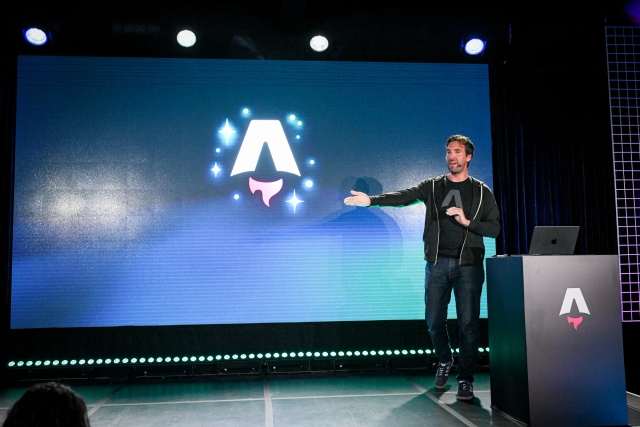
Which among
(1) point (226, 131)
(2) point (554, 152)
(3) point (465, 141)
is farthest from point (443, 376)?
(1) point (226, 131)

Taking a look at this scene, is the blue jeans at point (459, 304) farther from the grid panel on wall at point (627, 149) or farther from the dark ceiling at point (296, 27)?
the dark ceiling at point (296, 27)

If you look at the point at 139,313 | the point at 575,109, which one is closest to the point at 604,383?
the point at 575,109

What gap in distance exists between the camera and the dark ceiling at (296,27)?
167 inches

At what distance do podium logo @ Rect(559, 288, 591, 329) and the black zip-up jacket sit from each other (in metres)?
0.77

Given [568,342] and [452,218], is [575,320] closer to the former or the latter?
[568,342]

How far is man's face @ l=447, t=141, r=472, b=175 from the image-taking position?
345cm

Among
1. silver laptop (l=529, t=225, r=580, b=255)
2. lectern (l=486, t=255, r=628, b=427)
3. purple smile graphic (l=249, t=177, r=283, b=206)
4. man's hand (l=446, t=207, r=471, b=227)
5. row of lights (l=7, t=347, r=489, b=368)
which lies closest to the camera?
lectern (l=486, t=255, r=628, b=427)

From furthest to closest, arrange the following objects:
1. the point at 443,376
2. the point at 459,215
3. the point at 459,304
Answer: the point at 443,376 < the point at 459,304 < the point at 459,215

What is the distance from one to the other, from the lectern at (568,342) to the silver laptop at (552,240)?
0.15m

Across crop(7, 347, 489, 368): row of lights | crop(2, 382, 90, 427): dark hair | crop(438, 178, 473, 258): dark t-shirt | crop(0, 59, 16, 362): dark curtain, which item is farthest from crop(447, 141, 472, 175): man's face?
crop(0, 59, 16, 362): dark curtain

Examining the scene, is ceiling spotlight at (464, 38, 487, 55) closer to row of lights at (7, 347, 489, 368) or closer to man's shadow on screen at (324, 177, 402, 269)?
man's shadow on screen at (324, 177, 402, 269)

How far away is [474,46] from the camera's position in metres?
4.61

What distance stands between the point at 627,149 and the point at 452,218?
7.82 ft

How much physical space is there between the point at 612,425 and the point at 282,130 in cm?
320
